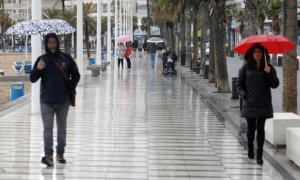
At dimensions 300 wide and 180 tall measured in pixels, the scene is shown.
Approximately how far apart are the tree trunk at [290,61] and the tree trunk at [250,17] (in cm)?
281

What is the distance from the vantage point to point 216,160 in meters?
9.93

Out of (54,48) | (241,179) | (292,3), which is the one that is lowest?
(241,179)

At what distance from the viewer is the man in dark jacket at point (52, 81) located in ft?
29.9

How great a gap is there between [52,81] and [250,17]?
7.78 metres

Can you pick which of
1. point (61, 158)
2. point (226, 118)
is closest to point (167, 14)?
point (226, 118)

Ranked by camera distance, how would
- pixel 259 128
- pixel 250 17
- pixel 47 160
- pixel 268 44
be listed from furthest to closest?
pixel 250 17, pixel 268 44, pixel 259 128, pixel 47 160

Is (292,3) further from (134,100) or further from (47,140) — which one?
(134,100)

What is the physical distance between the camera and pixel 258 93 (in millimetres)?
9406

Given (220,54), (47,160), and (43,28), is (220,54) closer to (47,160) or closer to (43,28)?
(43,28)

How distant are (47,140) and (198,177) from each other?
7.08ft

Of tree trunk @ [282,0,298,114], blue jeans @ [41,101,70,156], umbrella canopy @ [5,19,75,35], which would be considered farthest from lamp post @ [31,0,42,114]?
blue jeans @ [41,101,70,156]

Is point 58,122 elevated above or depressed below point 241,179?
above

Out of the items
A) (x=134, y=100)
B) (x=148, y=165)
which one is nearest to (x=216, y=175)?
(x=148, y=165)

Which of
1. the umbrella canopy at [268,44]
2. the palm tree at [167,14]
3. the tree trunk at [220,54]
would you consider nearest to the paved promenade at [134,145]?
the umbrella canopy at [268,44]
